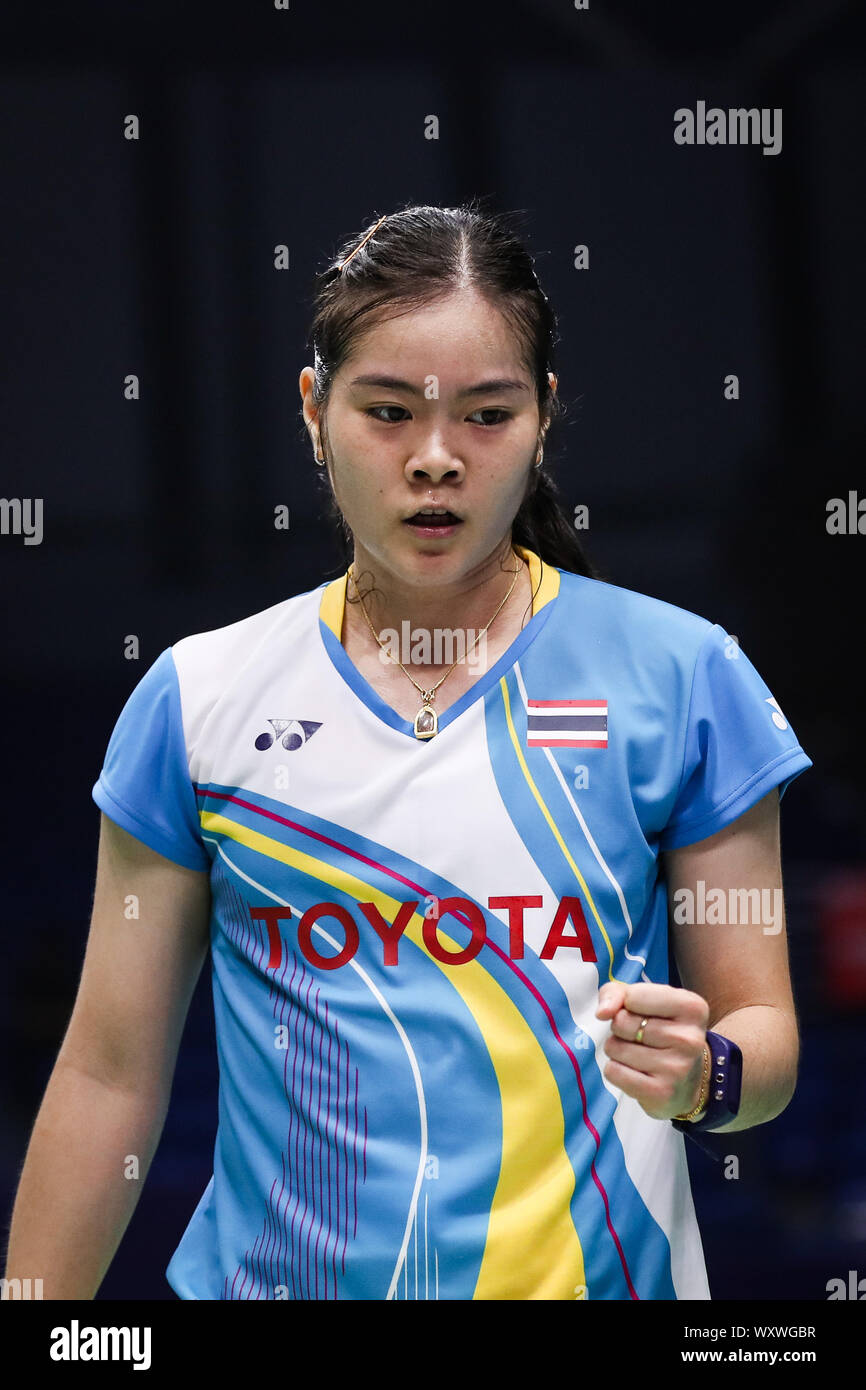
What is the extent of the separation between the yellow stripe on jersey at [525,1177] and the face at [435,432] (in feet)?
1.29

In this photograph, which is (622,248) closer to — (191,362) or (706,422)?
(706,422)

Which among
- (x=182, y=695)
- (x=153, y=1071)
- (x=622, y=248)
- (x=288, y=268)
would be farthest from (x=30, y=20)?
(x=153, y=1071)

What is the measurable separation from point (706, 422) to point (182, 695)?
2.51 ft

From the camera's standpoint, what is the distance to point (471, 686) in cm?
140

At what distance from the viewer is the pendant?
138 cm

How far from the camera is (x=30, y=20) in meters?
1.82

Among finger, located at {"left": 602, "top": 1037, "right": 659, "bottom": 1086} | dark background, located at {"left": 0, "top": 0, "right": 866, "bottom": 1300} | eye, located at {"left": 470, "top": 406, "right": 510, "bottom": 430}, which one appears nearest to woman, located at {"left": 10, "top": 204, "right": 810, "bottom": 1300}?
eye, located at {"left": 470, "top": 406, "right": 510, "bottom": 430}

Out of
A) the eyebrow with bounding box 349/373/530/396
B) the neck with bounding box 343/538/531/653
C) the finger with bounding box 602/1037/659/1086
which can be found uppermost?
the eyebrow with bounding box 349/373/530/396

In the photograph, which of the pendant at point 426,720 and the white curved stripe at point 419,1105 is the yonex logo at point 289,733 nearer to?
the pendant at point 426,720

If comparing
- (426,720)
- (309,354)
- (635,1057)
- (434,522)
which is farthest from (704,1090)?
(309,354)

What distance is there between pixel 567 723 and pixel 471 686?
0.10m

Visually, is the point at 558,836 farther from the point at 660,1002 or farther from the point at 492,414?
the point at 492,414

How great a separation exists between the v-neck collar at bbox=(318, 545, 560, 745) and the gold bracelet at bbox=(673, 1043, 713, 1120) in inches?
14.1

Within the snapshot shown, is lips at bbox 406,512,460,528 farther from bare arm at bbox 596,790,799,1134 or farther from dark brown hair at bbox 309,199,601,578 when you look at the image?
bare arm at bbox 596,790,799,1134
